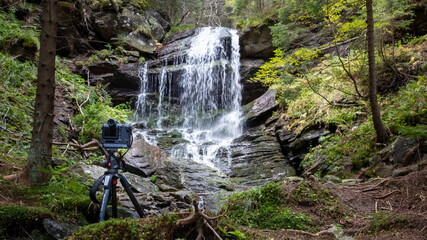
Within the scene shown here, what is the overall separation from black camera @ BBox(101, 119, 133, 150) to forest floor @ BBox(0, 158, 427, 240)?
3.79 feet

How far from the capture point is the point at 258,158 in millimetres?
10203

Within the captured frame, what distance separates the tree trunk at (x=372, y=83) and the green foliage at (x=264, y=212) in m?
3.28

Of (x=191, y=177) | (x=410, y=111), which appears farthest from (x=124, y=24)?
(x=410, y=111)

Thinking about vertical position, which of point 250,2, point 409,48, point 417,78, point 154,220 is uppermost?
point 250,2

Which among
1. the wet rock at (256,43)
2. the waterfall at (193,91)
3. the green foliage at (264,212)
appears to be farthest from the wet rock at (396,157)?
the wet rock at (256,43)

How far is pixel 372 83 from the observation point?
20.2 feet

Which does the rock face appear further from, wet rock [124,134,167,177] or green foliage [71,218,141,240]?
wet rock [124,134,167,177]

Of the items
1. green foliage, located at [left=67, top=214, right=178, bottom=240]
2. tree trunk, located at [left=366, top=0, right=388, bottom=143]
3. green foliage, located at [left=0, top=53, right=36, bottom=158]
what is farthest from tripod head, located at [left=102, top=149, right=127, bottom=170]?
tree trunk, located at [left=366, top=0, right=388, bottom=143]

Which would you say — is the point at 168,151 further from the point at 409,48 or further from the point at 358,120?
the point at 409,48

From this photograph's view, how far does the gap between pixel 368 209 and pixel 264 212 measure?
5.31ft

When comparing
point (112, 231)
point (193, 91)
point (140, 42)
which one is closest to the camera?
point (112, 231)

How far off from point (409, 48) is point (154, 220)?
10.1m

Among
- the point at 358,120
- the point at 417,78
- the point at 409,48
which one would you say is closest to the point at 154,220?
the point at 358,120

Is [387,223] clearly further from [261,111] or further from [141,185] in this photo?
[261,111]
